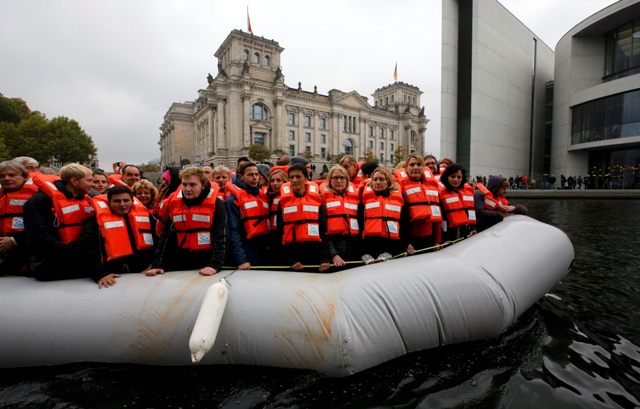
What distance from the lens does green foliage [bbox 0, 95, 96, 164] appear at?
123 feet

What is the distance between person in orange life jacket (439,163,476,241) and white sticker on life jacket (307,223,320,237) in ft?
6.53

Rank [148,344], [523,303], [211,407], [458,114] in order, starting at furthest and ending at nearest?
[458,114] < [523,303] < [148,344] < [211,407]

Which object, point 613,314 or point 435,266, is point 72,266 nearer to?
point 435,266

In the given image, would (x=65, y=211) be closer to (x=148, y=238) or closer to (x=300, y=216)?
(x=148, y=238)

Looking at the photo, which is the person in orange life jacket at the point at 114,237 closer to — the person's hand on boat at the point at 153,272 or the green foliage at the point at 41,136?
the person's hand on boat at the point at 153,272

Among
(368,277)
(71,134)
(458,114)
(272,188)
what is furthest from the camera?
(71,134)

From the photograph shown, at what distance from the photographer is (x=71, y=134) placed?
134ft

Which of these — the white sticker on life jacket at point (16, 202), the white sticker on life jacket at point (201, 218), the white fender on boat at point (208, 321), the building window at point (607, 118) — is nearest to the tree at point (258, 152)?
the building window at point (607, 118)

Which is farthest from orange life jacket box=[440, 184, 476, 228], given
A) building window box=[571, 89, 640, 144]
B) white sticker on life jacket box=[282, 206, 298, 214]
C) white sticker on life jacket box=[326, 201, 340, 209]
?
building window box=[571, 89, 640, 144]

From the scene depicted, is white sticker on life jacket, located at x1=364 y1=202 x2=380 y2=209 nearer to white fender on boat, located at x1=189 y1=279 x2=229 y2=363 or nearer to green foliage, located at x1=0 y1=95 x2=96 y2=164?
white fender on boat, located at x1=189 y1=279 x2=229 y2=363

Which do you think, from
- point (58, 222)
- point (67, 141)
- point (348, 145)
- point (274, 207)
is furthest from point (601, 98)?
point (67, 141)

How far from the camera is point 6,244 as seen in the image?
3342 mm

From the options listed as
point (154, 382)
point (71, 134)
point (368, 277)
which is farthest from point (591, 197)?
point (71, 134)

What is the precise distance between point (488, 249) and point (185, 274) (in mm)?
3297
